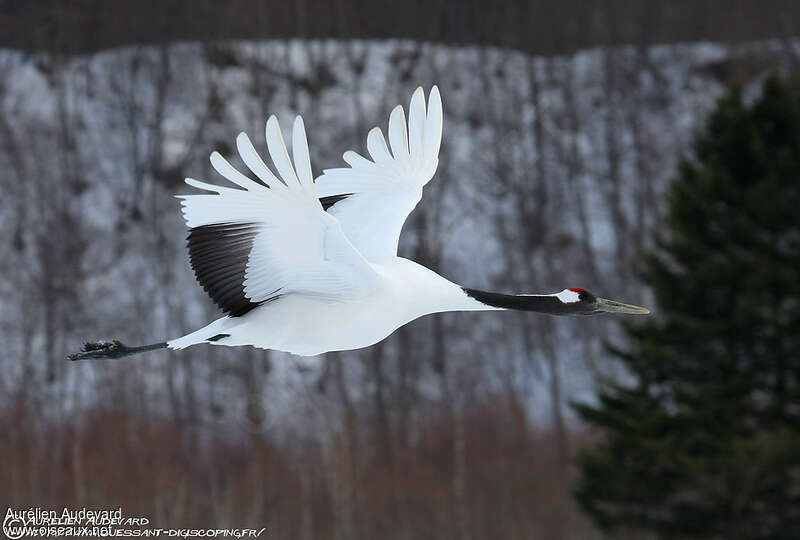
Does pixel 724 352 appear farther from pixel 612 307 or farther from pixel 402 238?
pixel 402 238

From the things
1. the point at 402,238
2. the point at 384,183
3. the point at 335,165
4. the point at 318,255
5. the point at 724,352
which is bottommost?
the point at 724,352

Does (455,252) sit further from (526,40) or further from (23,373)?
(23,373)

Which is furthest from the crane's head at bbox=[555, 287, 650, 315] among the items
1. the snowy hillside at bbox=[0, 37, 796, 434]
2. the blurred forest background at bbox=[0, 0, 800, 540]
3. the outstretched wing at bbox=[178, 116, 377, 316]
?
the snowy hillside at bbox=[0, 37, 796, 434]

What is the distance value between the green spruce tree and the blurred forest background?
2126mm

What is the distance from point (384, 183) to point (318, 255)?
130 centimetres

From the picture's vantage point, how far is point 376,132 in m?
8.34

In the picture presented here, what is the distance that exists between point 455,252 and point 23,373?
7.32m

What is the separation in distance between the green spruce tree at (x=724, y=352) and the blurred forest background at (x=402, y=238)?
2126 millimetres

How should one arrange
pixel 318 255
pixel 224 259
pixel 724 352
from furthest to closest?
pixel 724 352
pixel 224 259
pixel 318 255

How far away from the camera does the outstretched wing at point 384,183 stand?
8.34 m

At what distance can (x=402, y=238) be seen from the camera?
72.9ft

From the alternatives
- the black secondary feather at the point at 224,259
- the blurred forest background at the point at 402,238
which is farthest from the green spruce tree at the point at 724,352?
the black secondary feather at the point at 224,259

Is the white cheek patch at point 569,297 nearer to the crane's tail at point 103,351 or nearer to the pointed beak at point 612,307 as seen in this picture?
the pointed beak at point 612,307

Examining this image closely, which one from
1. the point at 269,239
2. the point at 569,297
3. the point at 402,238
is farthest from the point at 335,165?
the point at 269,239
